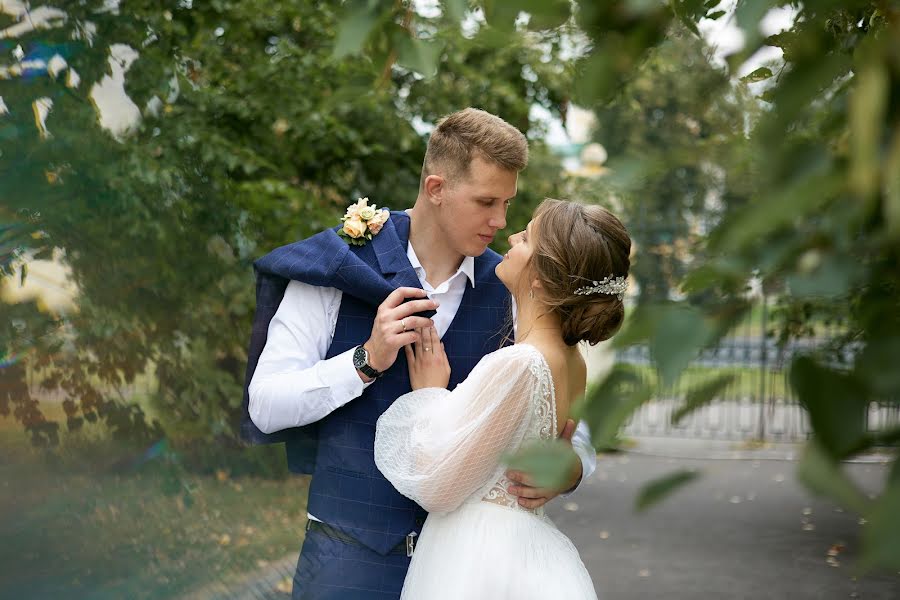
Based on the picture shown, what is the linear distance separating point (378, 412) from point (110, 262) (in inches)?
81.0

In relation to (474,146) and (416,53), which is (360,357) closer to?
(474,146)

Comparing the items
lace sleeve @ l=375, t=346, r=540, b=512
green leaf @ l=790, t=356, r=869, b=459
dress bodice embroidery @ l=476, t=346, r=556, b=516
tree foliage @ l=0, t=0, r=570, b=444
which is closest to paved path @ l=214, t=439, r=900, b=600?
tree foliage @ l=0, t=0, r=570, b=444

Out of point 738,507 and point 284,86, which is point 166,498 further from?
point 738,507

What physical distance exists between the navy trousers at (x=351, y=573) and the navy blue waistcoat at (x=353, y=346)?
0.14 feet

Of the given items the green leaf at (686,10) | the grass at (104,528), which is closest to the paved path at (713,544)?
the grass at (104,528)

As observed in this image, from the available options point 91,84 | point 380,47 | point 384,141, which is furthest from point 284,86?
point 380,47

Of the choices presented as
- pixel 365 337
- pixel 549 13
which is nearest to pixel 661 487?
pixel 549 13

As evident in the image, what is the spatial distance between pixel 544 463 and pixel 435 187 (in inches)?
78.4

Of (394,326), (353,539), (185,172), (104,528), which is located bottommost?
(104,528)

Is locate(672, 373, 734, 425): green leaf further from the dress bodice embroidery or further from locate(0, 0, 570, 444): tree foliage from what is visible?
locate(0, 0, 570, 444): tree foliage

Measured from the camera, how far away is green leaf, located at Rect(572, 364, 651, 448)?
650 millimetres

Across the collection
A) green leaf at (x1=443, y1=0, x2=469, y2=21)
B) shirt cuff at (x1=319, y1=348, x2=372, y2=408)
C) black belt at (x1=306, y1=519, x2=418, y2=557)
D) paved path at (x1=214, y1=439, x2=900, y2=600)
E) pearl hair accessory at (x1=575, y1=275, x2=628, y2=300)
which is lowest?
paved path at (x1=214, y1=439, x2=900, y2=600)

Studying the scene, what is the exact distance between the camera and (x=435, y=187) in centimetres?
258

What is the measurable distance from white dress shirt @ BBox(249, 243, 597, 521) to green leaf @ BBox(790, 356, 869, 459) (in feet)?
5.65
